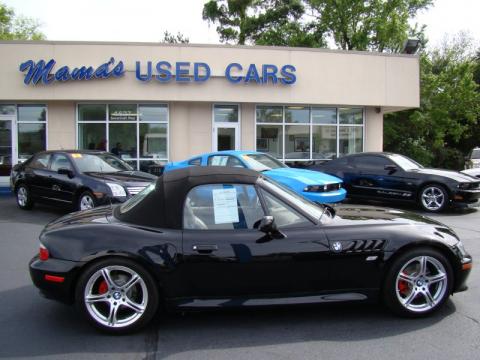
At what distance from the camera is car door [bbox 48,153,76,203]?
9.81 m

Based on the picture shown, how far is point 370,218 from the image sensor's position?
446 centimetres

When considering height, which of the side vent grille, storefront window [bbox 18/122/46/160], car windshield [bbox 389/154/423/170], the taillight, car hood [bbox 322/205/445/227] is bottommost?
the taillight

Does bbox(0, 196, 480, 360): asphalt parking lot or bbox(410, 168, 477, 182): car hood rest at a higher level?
bbox(410, 168, 477, 182): car hood

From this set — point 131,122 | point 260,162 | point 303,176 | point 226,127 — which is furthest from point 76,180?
point 226,127

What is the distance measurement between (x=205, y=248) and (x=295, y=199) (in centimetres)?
100

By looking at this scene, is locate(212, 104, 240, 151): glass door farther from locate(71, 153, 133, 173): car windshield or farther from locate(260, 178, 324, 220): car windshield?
locate(260, 178, 324, 220): car windshield

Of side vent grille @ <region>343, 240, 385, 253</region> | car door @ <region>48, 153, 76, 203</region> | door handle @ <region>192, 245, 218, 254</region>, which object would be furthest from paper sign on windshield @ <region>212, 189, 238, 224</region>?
car door @ <region>48, 153, 76, 203</region>

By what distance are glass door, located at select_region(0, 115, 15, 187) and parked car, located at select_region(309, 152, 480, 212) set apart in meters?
10.8

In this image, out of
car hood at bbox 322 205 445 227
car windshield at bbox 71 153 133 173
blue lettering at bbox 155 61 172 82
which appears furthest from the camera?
blue lettering at bbox 155 61 172 82

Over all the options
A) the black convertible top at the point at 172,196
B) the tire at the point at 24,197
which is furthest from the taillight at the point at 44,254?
the tire at the point at 24,197

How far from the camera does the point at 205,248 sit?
3.89 meters

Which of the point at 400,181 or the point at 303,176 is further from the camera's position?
the point at 400,181

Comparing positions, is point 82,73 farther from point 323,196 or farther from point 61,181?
point 323,196

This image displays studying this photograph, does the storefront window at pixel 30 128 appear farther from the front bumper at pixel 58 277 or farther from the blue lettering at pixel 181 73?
the front bumper at pixel 58 277
